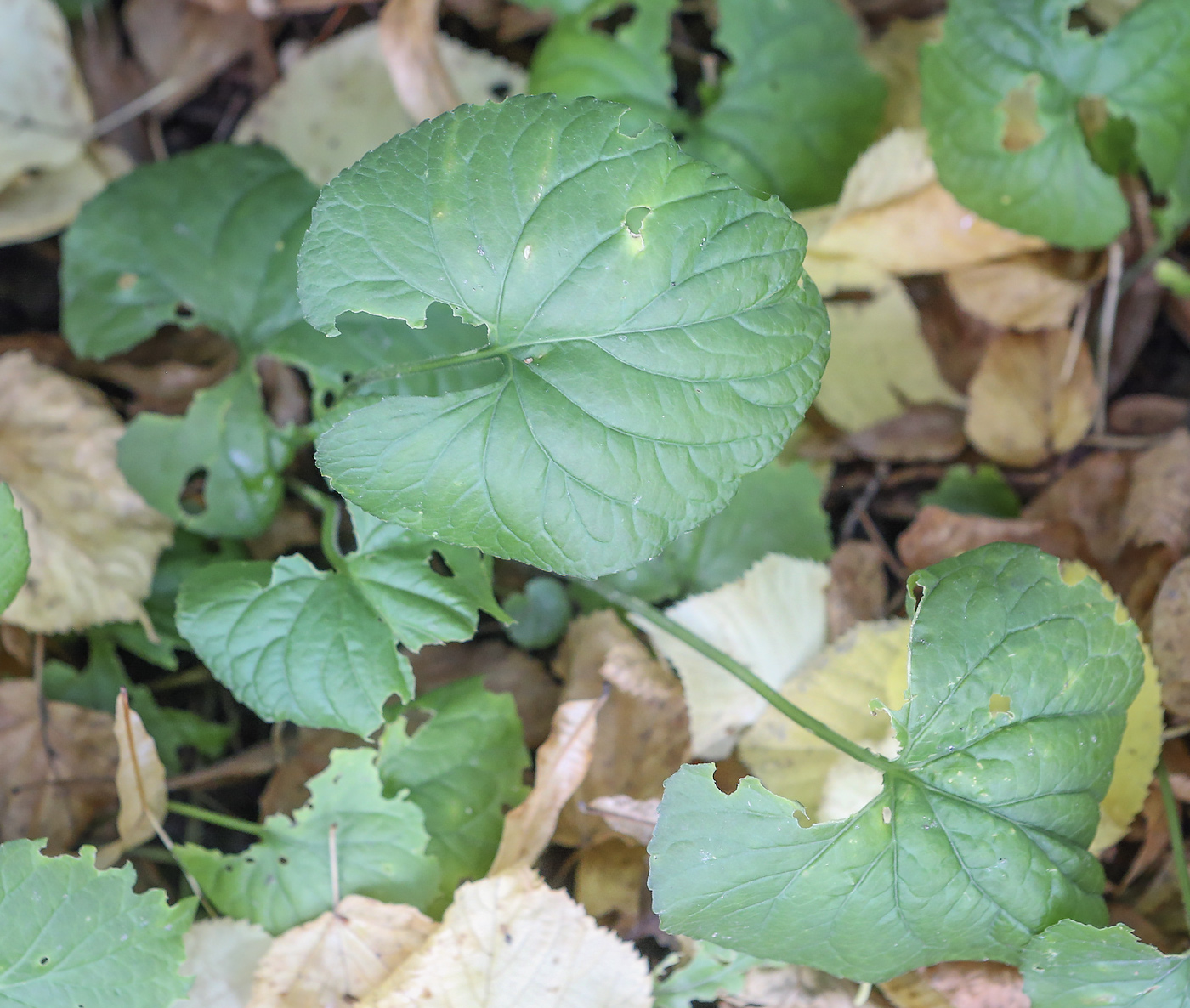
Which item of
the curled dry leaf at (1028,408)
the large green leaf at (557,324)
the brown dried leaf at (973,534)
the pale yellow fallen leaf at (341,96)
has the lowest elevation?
the brown dried leaf at (973,534)

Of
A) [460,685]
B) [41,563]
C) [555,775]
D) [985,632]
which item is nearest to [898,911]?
[985,632]

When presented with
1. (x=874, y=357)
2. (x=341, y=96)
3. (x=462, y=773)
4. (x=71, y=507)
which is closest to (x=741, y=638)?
(x=462, y=773)

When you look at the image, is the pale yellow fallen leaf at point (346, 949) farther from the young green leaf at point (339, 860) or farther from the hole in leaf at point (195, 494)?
the hole in leaf at point (195, 494)

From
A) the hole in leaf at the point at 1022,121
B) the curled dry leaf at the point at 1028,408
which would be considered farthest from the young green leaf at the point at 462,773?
the hole in leaf at the point at 1022,121

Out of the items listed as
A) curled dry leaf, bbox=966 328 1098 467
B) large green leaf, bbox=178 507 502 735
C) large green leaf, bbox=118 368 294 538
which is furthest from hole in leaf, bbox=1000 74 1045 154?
large green leaf, bbox=118 368 294 538

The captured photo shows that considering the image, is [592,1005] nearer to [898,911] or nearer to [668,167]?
[898,911]

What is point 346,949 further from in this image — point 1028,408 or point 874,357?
point 1028,408

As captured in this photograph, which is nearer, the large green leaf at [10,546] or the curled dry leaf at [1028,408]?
the large green leaf at [10,546]
